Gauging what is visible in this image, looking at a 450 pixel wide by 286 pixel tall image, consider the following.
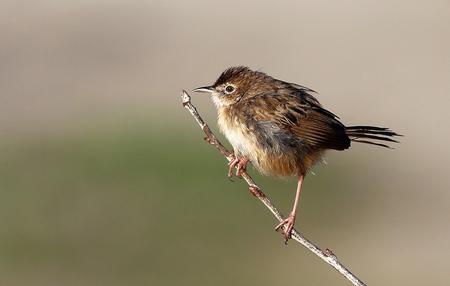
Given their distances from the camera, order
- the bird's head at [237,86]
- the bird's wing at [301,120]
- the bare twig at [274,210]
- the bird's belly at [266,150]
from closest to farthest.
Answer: the bare twig at [274,210] → the bird's belly at [266,150] → the bird's wing at [301,120] → the bird's head at [237,86]

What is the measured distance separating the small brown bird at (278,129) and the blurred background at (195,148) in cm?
1058

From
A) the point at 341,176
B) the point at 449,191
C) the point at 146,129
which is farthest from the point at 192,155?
the point at 449,191

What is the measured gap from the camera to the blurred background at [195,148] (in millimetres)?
19141

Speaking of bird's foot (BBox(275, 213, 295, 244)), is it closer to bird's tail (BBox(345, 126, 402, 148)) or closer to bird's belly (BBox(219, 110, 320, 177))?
bird's belly (BBox(219, 110, 320, 177))

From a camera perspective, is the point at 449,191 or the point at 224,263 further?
the point at 449,191

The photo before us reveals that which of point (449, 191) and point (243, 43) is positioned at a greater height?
point (243, 43)

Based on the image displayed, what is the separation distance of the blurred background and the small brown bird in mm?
10576

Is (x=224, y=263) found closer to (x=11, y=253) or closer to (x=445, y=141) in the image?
(x=11, y=253)

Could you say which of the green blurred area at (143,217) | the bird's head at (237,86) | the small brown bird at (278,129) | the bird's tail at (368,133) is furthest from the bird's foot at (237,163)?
the green blurred area at (143,217)

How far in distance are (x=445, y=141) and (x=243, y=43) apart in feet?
20.2

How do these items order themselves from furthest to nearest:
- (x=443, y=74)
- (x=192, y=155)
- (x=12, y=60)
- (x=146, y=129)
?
(x=12, y=60)
(x=443, y=74)
(x=146, y=129)
(x=192, y=155)

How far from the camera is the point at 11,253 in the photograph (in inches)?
727

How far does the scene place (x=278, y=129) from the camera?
757 cm

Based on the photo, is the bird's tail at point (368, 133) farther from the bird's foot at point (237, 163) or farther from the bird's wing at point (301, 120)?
the bird's foot at point (237, 163)
